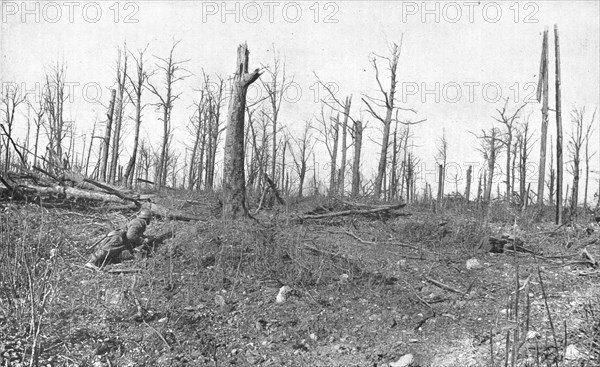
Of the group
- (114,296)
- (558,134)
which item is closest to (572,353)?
(114,296)

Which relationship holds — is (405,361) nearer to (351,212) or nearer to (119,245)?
(119,245)

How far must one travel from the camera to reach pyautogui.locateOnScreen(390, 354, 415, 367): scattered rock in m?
3.79

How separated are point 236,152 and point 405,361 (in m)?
5.21

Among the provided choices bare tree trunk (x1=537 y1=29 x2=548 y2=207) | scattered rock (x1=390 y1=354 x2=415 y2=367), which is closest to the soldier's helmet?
scattered rock (x1=390 y1=354 x2=415 y2=367)

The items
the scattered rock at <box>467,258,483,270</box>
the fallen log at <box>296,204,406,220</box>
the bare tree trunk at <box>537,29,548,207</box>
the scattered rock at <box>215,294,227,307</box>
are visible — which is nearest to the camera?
the scattered rock at <box>215,294,227,307</box>

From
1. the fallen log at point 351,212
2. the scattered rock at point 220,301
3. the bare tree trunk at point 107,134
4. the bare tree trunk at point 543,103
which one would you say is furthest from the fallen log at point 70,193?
the bare tree trunk at point 107,134

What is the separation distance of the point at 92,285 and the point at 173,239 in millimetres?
1328

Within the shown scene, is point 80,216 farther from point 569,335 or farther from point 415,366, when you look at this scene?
point 569,335

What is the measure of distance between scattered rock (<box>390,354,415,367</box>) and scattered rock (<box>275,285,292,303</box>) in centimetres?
155

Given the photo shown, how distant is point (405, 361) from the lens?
3.82m

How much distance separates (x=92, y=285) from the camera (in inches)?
205

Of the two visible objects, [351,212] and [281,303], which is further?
[351,212]

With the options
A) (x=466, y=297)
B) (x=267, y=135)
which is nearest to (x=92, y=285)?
(x=466, y=297)

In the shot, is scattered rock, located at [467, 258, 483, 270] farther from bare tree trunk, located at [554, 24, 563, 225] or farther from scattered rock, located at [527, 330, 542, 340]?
bare tree trunk, located at [554, 24, 563, 225]
